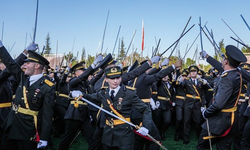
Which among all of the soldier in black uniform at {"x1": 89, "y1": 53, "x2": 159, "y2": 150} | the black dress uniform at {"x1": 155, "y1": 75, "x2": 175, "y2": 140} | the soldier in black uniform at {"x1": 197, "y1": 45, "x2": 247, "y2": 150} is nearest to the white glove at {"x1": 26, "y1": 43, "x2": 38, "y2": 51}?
the soldier in black uniform at {"x1": 89, "y1": 53, "x2": 159, "y2": 150}

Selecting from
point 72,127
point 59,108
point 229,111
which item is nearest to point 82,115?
point 72,127

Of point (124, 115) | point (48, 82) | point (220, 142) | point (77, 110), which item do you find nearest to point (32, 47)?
point (48, 82)

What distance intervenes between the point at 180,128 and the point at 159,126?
0.78 meters

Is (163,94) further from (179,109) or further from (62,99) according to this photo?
(62,99)

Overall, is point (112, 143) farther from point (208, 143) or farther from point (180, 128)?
point (180, 128)

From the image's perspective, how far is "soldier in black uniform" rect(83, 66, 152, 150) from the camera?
372cm

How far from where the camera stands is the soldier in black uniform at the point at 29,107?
3.55 m

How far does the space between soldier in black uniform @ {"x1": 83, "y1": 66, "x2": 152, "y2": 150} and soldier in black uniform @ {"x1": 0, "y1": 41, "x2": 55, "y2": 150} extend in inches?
35.9

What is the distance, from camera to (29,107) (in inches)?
142

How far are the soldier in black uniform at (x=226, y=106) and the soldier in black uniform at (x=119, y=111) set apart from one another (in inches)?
43.7

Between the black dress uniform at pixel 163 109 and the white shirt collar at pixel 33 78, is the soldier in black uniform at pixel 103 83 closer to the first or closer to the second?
the white shirt collar at pixel 33 78

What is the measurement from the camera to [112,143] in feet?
12.3

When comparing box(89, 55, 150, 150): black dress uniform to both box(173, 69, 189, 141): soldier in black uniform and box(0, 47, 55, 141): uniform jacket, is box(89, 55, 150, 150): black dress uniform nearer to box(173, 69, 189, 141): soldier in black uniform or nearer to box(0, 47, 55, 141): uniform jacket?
box(0, 47, 55, 141): uniform jacket

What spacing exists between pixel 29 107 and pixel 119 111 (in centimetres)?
141
